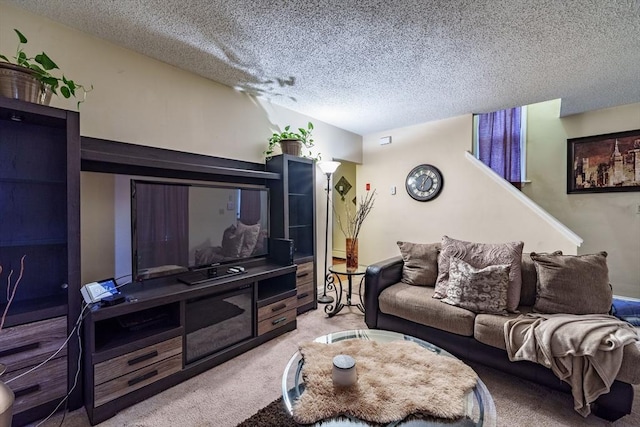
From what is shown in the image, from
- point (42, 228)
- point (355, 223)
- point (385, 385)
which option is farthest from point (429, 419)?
point (355, 223)

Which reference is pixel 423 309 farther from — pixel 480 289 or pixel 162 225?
pixel 162 225

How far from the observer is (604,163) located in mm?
3482

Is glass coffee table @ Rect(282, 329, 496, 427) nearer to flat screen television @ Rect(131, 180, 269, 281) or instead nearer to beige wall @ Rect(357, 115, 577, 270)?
flat screen television @ Rect(131, 180, 269, 281)

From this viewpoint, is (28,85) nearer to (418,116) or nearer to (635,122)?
(418,116)

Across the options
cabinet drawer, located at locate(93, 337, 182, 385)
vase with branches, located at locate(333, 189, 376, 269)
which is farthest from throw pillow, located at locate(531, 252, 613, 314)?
cabinet drawer, located at locate(93, 337, 182, 385)

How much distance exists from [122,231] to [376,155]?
3559 mm

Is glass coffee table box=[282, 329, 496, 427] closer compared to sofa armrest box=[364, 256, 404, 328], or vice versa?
glass coffee table box=[282, 329, 496, 427]

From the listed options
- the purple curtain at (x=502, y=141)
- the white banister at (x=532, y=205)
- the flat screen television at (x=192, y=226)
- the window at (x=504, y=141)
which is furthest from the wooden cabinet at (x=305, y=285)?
the purple curtain at (x=502, y=141)

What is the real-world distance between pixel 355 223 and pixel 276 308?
1858 millimetres

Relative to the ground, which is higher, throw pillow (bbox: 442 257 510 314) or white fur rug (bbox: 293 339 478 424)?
throw pillow (bbox: 442 257 510 314)

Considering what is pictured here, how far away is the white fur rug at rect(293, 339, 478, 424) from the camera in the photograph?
3.91ft

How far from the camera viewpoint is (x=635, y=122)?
3.30m

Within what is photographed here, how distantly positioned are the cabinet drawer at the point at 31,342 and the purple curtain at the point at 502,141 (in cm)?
477

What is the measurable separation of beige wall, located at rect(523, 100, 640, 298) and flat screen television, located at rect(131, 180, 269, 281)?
3.87 meters
